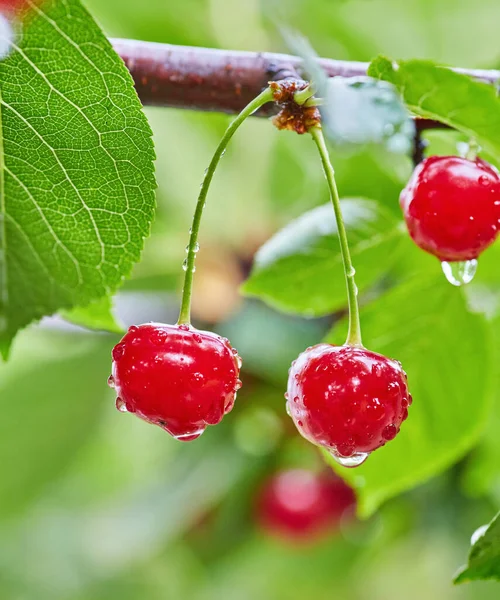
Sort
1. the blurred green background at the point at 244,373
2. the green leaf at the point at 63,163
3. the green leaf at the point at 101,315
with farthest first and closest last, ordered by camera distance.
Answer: the blurred green background at the point at 244,373 < the green leaf at the point at 101,315 < the green leaf at the point at 63,163

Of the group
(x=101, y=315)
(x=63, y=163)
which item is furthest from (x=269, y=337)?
(x=63, y=163)

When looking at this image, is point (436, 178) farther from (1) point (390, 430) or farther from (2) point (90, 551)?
(2) point (90, 551)

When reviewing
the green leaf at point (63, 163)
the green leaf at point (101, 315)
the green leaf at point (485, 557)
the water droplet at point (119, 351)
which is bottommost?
the green leaf at point (485, 557)

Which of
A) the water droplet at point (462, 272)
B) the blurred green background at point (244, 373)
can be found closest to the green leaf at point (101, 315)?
the water droplet at point (462, 272)

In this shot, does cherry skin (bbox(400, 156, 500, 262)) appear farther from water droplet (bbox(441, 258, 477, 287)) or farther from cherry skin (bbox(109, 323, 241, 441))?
cherry skin (bbox(109, 323, 241, 441))

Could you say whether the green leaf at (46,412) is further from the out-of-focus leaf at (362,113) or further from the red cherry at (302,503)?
the out-of-focus leaf at (362,113)

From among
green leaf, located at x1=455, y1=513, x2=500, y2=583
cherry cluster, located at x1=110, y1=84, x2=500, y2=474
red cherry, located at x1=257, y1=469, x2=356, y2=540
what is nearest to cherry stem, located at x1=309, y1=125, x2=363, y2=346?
cherry cluster, located at x1=110, y1=84, x2=500, y2=474

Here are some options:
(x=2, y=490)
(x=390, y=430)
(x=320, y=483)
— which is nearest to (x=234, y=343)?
(x=320, y=483)
